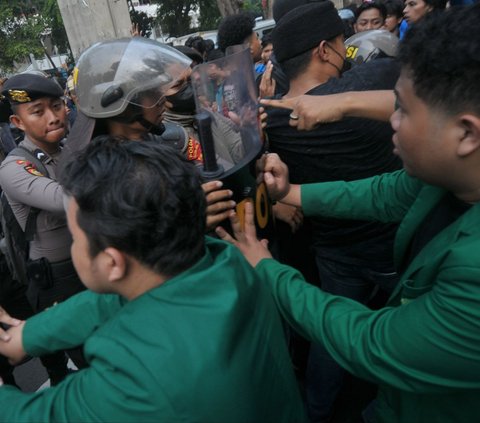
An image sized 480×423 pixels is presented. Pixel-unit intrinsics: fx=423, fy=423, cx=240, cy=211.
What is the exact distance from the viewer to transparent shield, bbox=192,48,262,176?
4.42 ft

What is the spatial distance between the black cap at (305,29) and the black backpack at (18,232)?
1389 mm

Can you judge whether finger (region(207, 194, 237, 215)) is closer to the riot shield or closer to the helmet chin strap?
the riot shield

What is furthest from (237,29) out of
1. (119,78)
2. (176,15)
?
(176,15)

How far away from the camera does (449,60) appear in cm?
97

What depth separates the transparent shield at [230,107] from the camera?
53.1 inches

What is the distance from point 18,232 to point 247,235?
57.3 inches

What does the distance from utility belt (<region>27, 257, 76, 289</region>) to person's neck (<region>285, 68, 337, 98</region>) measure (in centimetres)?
151

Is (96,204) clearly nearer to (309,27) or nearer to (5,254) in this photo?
(309,27)

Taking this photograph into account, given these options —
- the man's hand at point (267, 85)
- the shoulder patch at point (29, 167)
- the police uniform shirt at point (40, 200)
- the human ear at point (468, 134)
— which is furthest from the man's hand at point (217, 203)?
the man's hand at point (267, 85)

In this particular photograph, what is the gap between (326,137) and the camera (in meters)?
1.99

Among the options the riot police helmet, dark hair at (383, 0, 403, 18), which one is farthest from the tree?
the riot police helmet

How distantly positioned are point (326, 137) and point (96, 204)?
1279 millimetres

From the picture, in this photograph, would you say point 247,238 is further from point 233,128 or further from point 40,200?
point 40,200

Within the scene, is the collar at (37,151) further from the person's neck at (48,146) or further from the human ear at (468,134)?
the human ear at (468,134)
